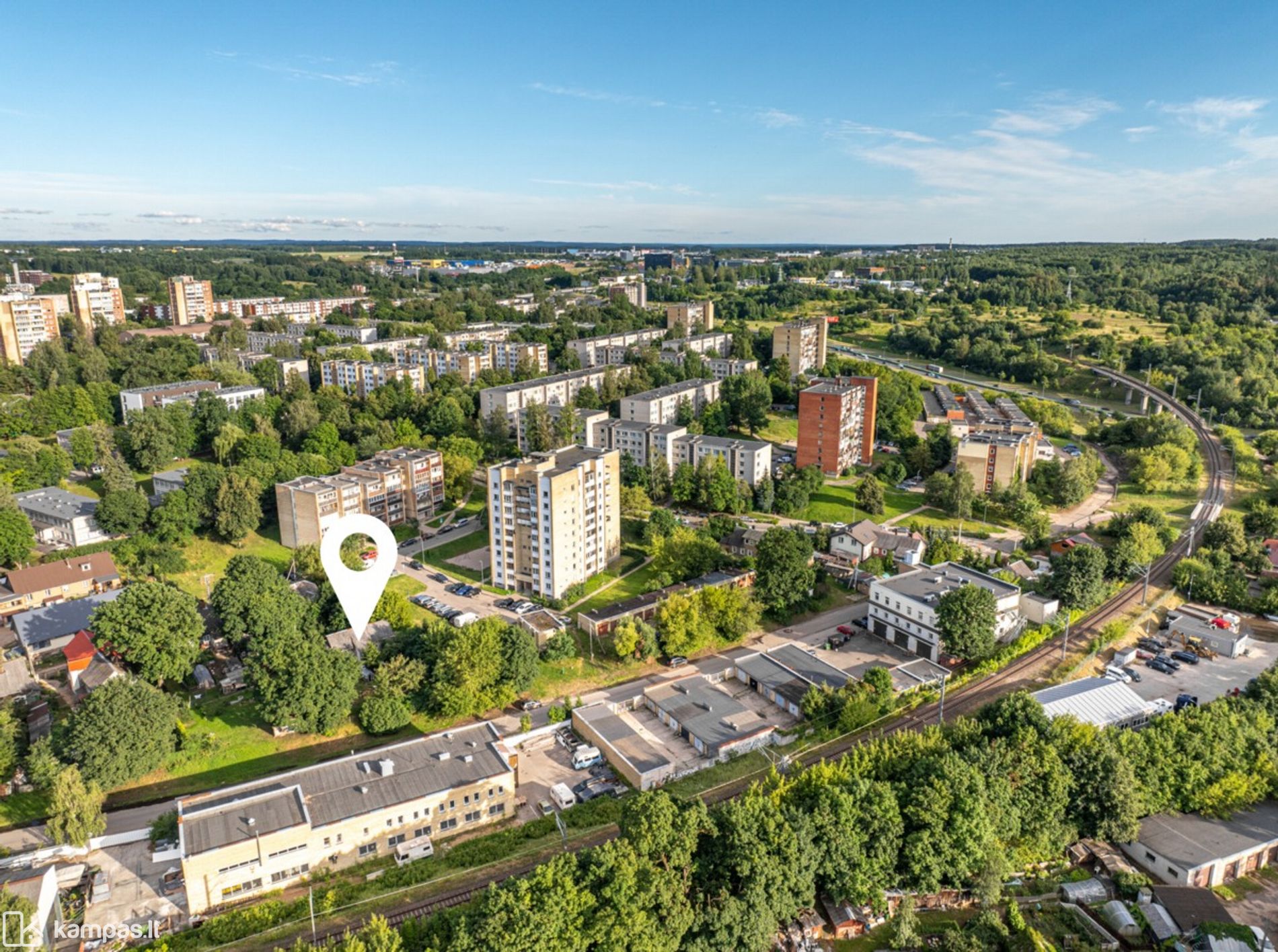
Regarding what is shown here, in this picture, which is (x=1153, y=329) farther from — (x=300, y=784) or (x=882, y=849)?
(x=300, y=784)

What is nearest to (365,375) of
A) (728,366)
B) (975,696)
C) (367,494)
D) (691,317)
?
(367,494)

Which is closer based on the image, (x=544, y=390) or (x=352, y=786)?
(x=352, y=786)

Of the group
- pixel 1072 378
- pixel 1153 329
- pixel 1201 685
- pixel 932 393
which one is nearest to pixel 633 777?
pixel 1201 685

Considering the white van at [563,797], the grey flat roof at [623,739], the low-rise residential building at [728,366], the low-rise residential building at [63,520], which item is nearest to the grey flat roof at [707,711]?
the grey flat roof at [623,739]

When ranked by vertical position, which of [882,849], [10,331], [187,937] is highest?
Result: [10,331]

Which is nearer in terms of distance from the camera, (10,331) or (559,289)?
(10,331)

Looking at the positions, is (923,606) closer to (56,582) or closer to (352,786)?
(352,786)
